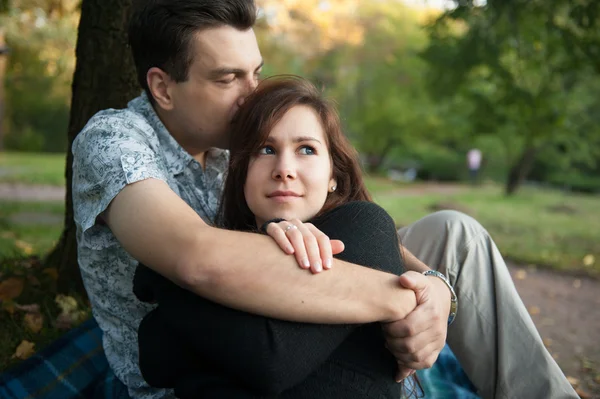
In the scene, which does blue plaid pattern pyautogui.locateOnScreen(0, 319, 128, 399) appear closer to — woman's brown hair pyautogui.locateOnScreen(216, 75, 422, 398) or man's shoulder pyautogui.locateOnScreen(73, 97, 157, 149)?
woman's brown hair pyautogui.locateOnScreen(216, 75, 422, 398)

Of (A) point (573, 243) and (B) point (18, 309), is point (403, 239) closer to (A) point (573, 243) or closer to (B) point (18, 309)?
(B) point (18, 309)

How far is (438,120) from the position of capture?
2020cm

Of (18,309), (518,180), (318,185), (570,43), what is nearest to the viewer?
(318,185)

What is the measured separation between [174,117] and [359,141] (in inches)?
866

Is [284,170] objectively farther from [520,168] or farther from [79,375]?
[520,168]

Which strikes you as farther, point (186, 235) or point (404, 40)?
point (404, 40)

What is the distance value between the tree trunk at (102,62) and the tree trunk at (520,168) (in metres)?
15.1

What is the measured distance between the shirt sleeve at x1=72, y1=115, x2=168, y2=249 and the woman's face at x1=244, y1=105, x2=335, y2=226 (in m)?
0.33

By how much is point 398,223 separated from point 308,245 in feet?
29.8

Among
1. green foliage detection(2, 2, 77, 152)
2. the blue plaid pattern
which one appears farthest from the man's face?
green foliage detection(2, 2, 77, 152)

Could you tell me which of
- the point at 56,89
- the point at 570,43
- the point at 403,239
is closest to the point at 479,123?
the point at 570,43

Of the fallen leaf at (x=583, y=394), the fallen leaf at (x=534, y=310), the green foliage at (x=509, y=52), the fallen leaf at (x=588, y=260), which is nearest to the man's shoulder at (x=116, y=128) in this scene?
the fallen leaf at (x=583, y=394)

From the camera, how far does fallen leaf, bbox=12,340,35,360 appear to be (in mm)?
2854

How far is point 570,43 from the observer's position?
5770 mm
